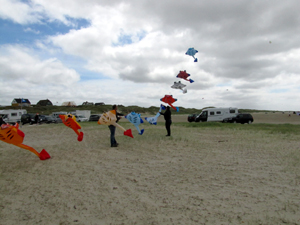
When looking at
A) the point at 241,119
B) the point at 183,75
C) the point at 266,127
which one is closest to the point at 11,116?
the point at 183,75

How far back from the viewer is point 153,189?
4324 millimetres

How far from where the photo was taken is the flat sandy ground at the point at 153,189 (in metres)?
3.29

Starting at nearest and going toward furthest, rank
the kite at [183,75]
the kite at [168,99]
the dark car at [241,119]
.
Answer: the kite at [168,99]
the kite at [183,75]
the dark car at [241,119]

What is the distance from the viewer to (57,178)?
201 inches

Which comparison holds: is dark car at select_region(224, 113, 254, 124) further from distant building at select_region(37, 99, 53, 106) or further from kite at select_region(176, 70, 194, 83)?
distant building at select_region(37, 99, 53, 106)

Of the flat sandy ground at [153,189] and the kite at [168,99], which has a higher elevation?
the kite at [168,99]

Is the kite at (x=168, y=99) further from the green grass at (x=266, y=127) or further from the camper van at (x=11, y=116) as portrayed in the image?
the camper van at (x=11, y=116)

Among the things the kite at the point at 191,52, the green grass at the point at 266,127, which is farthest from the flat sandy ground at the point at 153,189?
the green grass at the point at 266,127

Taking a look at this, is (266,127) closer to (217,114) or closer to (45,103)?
(217,114)

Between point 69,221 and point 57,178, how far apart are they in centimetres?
213

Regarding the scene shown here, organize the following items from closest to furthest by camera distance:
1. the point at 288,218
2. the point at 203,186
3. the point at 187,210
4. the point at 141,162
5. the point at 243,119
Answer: the point at 288,218
the point at 187,210
the point at 203,186
the point at 141,162
the point at 243,119

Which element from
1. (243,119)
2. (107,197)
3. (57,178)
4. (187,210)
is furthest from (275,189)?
(243,119)

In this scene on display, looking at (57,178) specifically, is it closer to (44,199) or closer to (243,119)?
(44,199)

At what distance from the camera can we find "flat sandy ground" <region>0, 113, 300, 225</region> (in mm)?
3289
